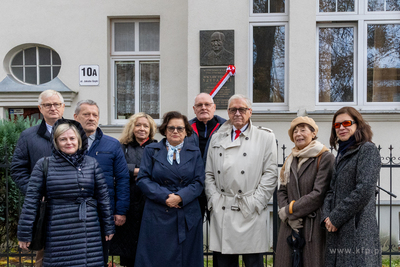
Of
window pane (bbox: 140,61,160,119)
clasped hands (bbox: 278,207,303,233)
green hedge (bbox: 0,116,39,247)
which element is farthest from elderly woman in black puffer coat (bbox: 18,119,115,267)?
window pane (bbox: 140,61,160,119)

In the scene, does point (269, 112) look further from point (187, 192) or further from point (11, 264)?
point (11, 264)

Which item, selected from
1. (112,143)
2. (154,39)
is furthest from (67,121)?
(154,39)

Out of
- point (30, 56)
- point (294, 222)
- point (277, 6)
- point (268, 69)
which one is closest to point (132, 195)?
point (294, 222)

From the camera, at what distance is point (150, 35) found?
7051 millimetres

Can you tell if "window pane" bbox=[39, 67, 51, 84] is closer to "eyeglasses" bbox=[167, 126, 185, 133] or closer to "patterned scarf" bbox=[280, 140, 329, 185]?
"eyeglasses" bbox=[167, 126, 185, 133]

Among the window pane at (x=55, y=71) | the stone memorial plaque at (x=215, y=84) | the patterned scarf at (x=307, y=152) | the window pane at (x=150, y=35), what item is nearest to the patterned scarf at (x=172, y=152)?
the patterned scarf at (x=307, y=152)

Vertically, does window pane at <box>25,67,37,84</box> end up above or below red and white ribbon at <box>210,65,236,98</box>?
above

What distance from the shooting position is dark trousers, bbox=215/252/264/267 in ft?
10.6

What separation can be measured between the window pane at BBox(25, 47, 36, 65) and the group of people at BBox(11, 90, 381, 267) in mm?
4308

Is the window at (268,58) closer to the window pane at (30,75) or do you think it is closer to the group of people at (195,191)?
the group of people at (195,191)

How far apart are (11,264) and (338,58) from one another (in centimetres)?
602

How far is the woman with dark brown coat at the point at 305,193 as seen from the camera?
2.87m

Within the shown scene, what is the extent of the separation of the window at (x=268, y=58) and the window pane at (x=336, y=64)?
0.69 metres

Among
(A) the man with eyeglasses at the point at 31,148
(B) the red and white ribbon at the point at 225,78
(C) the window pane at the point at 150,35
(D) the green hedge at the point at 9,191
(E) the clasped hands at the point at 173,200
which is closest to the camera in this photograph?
(E) the clasped hands at the point at 173,200
